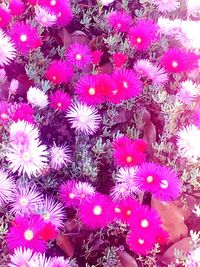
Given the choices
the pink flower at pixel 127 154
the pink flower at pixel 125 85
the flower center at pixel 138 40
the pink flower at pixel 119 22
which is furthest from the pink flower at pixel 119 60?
the pink flower at pixel 127 154

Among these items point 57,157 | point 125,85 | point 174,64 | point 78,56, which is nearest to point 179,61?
point 174,64

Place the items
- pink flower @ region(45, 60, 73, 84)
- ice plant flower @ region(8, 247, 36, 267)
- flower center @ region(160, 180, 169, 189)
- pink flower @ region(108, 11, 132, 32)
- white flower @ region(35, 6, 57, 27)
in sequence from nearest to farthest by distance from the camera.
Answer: ice plant flower @ region(8, 247, 36, 267) < flower center @ region(160, 180, 169, 189) < pink flower @ region(45, 60, 73, 84) < white flower @ region(35, 6, 57, 27) < pink flower @ region(108, 11, 132, 32)

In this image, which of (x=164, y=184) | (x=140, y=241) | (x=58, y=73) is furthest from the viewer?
(x=58, y=73)

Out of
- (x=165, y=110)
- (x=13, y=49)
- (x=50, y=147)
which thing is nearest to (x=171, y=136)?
(x=165, y=110)

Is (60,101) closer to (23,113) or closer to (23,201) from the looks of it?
(23,113)

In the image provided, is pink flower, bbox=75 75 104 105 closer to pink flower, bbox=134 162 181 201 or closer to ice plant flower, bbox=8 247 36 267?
pink flower, bbox=134 162 181 201

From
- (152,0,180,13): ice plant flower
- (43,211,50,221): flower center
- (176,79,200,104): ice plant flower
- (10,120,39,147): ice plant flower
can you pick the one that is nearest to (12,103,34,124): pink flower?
(10,120,39,147): ice plant flower

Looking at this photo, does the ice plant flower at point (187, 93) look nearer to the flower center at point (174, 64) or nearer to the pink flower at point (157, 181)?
the flower center at point (174, 64)
